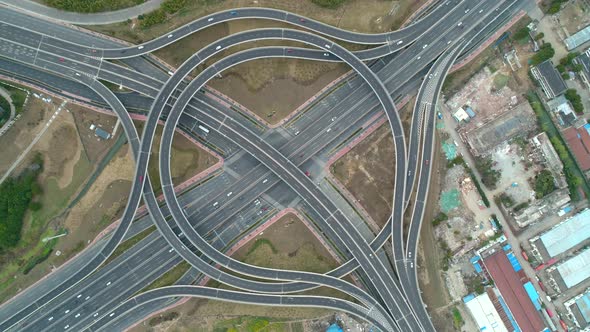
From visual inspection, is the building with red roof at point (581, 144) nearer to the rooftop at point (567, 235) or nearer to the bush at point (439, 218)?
the rooftop at point (567, 235)

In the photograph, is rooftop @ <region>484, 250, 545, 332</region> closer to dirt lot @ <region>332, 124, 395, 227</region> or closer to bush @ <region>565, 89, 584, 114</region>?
dirt lot @ <region>332, 124, 395, 227</region>

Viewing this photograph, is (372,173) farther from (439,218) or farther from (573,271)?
(573,271)

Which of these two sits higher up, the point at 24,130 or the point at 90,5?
the point at 90,5

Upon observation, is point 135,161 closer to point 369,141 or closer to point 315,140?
point 315,140

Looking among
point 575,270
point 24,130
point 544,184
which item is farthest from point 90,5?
point 575,270

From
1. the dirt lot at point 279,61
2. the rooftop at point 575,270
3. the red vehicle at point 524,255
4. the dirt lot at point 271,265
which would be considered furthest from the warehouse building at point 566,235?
the dirt lot at point 279,61
